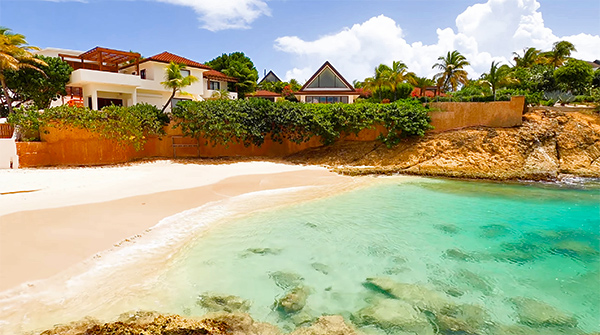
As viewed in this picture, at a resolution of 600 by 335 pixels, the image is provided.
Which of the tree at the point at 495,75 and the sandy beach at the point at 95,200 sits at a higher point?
the tree at the point at 495,75

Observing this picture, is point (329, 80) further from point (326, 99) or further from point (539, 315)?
point (539, 315)

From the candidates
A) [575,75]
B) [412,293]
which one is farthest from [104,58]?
[575,75]

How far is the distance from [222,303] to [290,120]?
1599 centimetres

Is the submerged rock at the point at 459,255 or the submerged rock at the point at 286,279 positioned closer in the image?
the submerged rock at the point at 286,279

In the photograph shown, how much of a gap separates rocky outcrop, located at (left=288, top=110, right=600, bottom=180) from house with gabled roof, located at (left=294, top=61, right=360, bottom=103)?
17.4m

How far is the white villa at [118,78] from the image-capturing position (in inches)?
1011

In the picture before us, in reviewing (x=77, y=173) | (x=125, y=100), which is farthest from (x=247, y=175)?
(x=125, y=100)

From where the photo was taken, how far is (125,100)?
29.2 meters

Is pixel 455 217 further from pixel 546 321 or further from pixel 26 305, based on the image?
pixel 26 305

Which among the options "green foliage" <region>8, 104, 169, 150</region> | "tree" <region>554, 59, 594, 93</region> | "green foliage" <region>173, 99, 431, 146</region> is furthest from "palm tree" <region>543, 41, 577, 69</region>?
"green foliage" <region>8, 104, 169, 150</region>

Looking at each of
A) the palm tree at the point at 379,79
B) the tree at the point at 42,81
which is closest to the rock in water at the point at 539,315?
the tree at the point at 42,81

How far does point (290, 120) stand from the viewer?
20.7 m

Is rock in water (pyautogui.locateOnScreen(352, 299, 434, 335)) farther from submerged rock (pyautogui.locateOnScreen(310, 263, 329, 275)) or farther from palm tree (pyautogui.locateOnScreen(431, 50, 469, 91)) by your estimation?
palm tree (pyautogui.locateOnScreen(431, 50, 469, 91))

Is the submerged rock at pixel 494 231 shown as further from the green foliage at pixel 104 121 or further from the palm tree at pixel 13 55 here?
the palm tree at pixel 13 55
